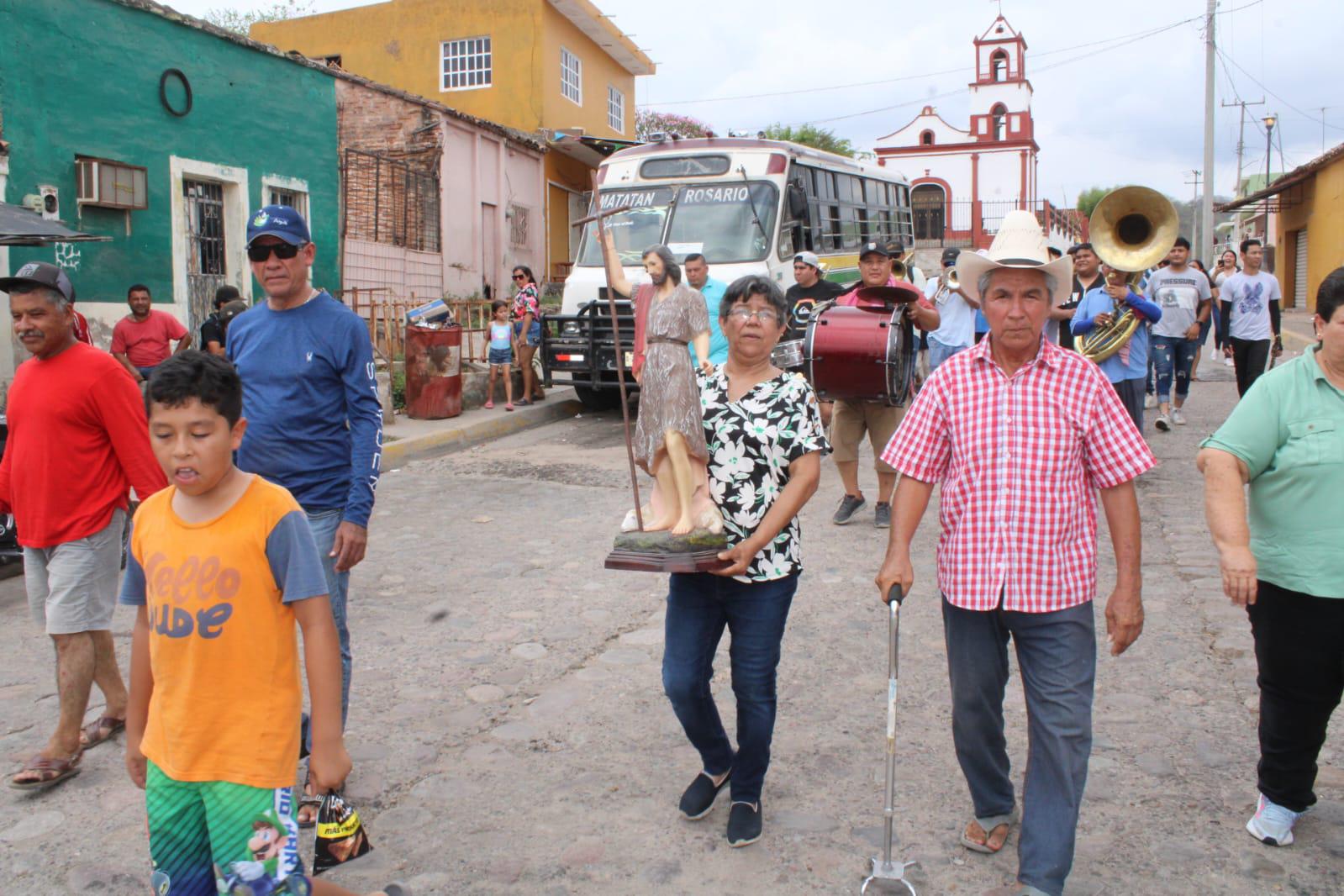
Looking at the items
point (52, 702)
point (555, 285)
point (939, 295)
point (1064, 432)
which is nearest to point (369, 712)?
point (52, 702)

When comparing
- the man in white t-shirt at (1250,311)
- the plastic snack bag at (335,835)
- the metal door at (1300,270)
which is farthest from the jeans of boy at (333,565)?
the metal door at (1300,270)

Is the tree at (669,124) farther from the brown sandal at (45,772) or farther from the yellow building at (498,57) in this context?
the brown sandal at (45,772)

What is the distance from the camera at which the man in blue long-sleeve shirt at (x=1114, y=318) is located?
7.78m

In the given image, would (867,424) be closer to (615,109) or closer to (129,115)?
(129,115)

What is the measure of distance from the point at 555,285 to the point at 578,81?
7289 millimetres

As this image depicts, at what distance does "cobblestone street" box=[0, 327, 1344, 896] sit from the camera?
322 cm

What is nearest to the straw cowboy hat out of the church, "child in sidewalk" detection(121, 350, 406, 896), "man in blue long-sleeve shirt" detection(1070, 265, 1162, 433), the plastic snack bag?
"child in sidewalk" detection(121, 350, 406, 896)

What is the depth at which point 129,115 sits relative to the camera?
1236 centimetres

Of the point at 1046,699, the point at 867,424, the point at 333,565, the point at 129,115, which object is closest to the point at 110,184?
the point at 129,115

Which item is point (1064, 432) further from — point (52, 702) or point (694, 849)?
point (52, 702)

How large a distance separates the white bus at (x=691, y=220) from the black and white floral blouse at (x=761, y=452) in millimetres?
8685

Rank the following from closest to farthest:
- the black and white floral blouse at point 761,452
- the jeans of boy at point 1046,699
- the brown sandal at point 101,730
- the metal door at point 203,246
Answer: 1. the jeans of boy at point 1046,699
2. the black and white floral blouse at point 761,452
3. the brown sandal at point 101,730
4. the metal door at point 203,246

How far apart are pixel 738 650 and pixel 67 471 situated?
2467 mm

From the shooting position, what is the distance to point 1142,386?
8055mm
